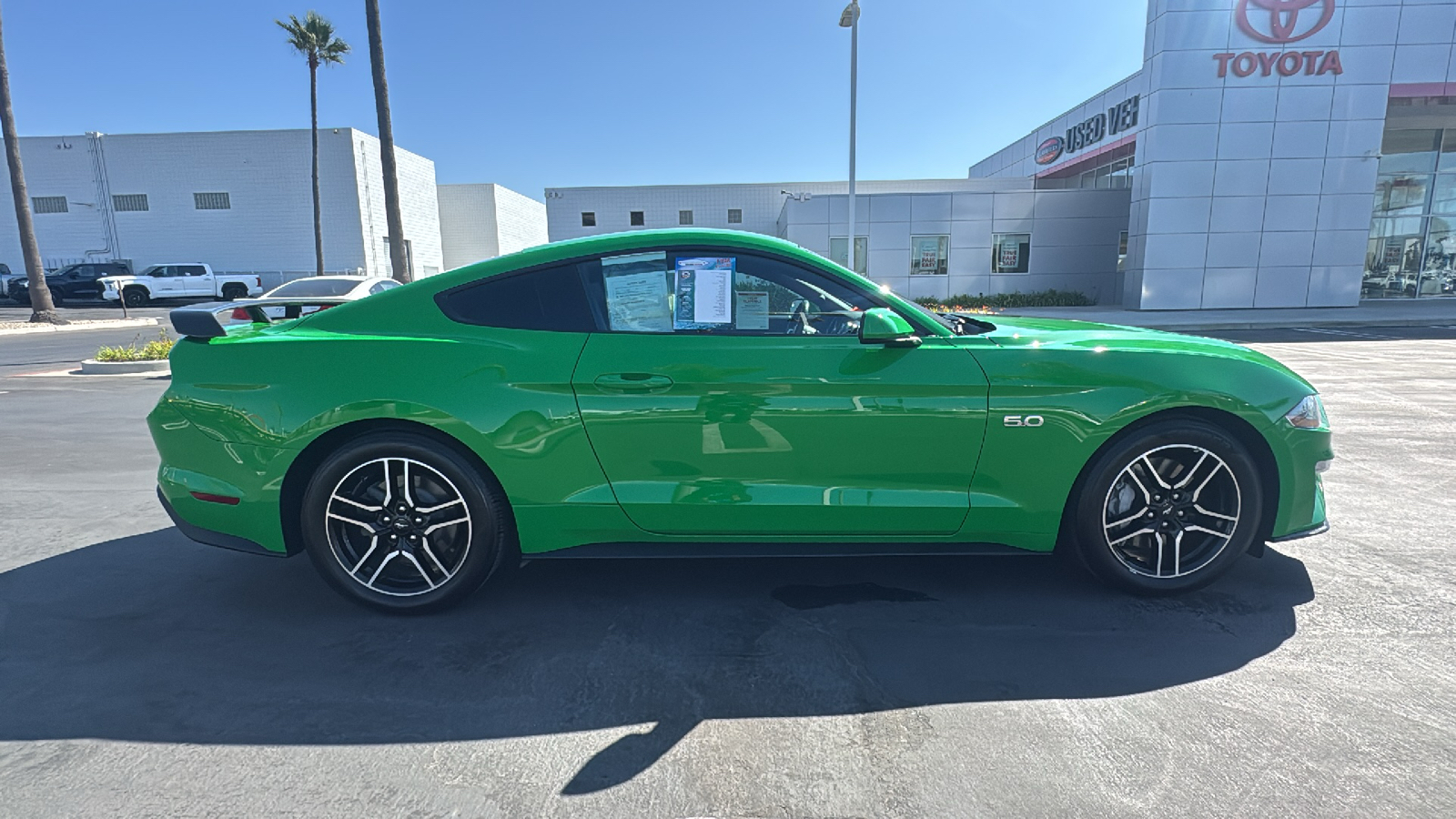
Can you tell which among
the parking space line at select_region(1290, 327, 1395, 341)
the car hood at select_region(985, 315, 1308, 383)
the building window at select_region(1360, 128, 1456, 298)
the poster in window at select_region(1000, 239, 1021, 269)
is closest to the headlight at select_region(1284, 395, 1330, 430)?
the car hood at select_region(985, 315, 1308, 383)

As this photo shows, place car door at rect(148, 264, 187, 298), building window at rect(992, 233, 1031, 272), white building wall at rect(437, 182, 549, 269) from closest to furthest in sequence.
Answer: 1. building window at rect(992, 233, 1031, 272)
2. car door at rect(148, 264, 187, 298)
3. white building wall at rect(437, 182, 549, 269)

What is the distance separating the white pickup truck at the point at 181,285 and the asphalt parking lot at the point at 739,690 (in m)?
32.5

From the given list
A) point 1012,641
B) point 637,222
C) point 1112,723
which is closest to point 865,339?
point 1012,641

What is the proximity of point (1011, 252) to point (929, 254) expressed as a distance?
2.76m

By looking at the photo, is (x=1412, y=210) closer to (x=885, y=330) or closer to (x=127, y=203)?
(x=885, y=330)

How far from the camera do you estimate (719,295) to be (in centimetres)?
287

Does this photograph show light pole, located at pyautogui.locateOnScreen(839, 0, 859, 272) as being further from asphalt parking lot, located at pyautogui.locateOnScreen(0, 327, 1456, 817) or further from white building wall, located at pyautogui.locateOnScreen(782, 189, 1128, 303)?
asphalt parking lot, located at pyautogui.locateOnScreen(0, 327, 1456, 817)

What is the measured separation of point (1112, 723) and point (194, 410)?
359 centimetres

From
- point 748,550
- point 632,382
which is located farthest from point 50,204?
point 748,550

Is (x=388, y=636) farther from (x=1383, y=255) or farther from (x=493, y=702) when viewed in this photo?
(x=1383, y=255)

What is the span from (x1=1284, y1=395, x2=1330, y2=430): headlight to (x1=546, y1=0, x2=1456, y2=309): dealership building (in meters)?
20.2

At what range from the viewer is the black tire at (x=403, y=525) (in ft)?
9.15

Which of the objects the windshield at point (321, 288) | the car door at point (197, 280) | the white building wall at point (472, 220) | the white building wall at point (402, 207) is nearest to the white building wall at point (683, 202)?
the white building wall at point (402, 207)

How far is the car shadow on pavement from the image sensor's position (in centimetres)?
226
